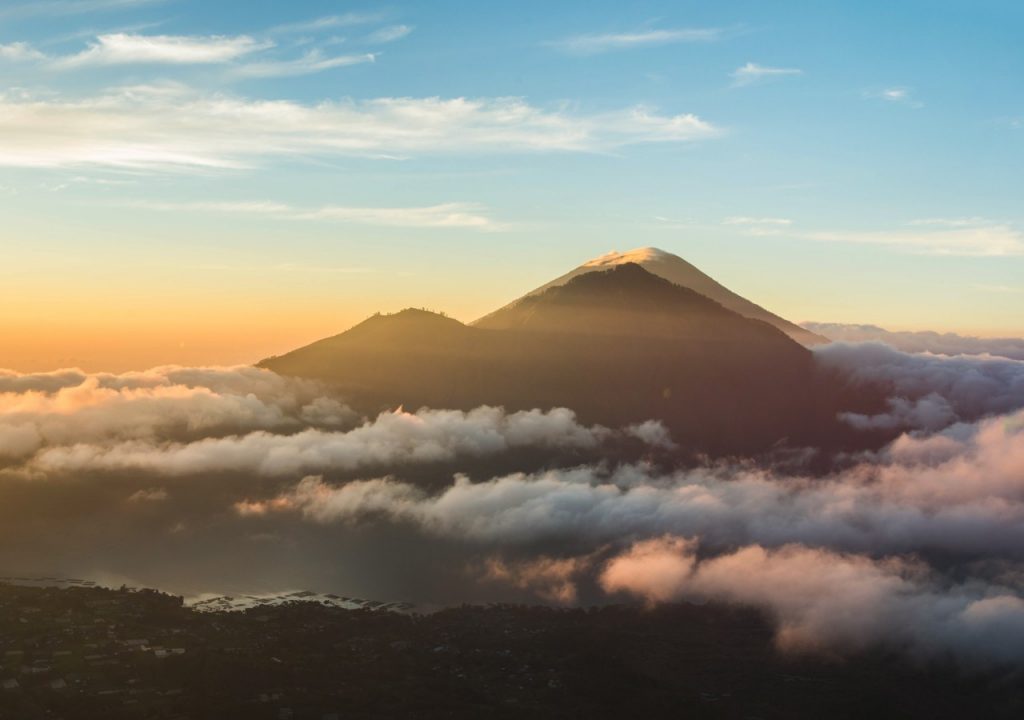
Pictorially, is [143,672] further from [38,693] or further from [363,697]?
[363,697]

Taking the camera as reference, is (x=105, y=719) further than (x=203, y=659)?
No

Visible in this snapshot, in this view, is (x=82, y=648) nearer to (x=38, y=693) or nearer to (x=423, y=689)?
(x=38, y=693)

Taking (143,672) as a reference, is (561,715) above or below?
below

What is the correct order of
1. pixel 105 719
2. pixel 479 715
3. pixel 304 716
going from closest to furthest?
pixel 105 719 < pixel 304 716 < pixel 479 715

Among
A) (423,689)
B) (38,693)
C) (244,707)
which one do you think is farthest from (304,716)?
(38,693)

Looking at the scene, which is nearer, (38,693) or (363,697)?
(38,693)

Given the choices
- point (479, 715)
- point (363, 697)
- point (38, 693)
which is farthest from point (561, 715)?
Answer: point (38, 693)

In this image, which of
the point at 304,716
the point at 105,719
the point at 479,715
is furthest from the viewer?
the point at 479,715

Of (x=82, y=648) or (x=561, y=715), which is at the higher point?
(x=82, y=648)
